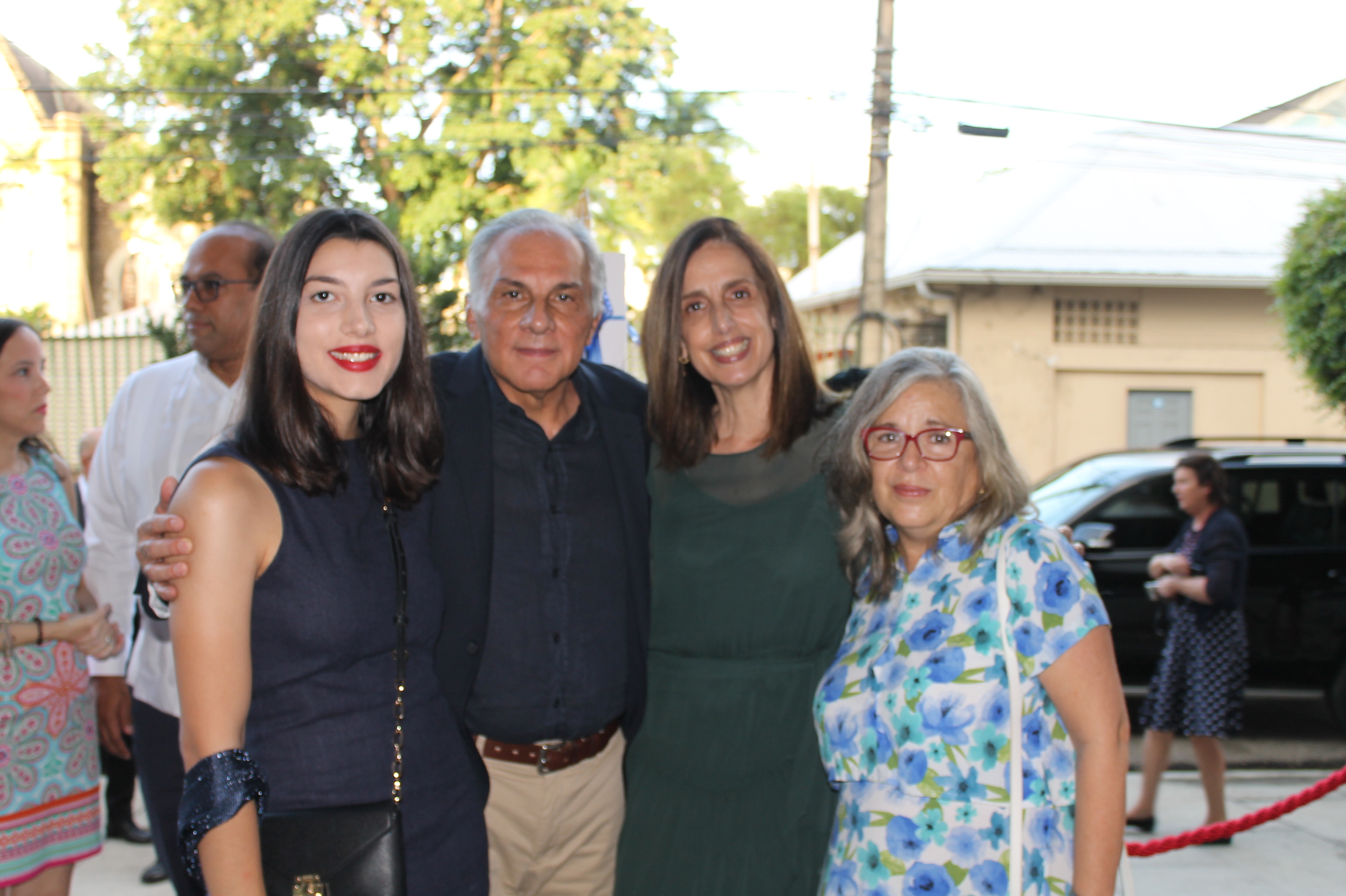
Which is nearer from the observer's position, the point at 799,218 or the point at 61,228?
the point at 61,228

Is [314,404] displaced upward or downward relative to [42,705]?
upward

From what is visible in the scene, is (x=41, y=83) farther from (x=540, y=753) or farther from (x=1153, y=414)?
(x=540, y=753)

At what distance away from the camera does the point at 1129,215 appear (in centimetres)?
1443

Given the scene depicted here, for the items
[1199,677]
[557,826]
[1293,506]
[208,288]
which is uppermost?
[208,288]

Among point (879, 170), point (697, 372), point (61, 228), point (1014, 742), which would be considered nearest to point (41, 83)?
point (61, 228)

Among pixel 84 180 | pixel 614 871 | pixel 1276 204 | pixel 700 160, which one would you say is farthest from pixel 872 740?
pixel 84 180

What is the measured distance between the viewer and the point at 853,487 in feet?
7.81

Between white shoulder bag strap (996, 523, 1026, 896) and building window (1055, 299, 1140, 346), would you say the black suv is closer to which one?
white shoulder bag strap (996, 523, 1026, 896)

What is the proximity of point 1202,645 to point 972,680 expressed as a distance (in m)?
3.62

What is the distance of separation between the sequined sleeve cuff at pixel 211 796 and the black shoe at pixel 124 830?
370cm

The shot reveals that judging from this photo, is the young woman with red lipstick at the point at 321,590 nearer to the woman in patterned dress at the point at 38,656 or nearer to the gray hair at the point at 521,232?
the gray hair at the point at 521,232

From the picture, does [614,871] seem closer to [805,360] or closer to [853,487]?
[853,487]

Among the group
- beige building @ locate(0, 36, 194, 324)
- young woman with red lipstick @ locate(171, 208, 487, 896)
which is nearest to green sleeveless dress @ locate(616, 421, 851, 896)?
young woman with red lipstick @ locate(171, 208, 487, 896)

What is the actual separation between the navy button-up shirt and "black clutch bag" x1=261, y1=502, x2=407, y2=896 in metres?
0.75
